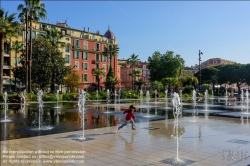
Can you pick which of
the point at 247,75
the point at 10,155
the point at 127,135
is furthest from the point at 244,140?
the point at 247,75

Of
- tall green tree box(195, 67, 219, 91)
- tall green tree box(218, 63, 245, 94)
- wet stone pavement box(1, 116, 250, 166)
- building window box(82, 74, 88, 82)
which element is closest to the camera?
wet stone pavement box(1, 116, 250, 166)

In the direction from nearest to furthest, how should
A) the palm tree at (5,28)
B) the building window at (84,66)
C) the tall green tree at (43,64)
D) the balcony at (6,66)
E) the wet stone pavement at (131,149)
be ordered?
the wet stone pavement at (131,149)
the palm tree at (5,28)
the tall green tree at (43,64)
the balcony at (6,66)
the building window at (84,66)

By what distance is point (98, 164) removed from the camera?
6.52 m

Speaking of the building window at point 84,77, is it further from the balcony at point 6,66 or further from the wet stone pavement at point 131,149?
the wet stone pavement at point 131,149

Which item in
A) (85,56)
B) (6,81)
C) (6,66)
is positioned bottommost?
(6,81)

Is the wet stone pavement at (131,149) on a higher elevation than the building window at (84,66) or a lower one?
lower

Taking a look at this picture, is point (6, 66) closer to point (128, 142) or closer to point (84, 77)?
point (84, 77)

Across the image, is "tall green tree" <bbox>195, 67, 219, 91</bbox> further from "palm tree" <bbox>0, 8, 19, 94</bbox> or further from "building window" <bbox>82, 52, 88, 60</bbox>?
"palm tree" <bbox>0, 8, 19, 94</bbox>

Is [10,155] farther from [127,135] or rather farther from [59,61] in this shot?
[59,61]

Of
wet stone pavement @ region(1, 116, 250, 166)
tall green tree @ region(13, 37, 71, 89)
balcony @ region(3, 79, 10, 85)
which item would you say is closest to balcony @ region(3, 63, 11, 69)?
balcony @ region(3, 79, 10, 85)

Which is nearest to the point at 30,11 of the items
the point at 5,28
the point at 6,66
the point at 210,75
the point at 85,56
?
the point at 5,28

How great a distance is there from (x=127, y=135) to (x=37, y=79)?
34.6 metres

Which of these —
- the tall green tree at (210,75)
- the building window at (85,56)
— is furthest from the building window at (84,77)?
the tall green tree at (210,75)

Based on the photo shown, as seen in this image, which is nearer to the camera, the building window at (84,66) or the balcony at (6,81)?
the balcony at (6,81)
